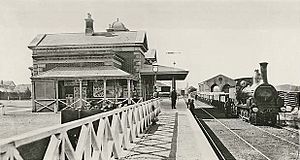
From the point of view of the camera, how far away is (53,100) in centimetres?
2314

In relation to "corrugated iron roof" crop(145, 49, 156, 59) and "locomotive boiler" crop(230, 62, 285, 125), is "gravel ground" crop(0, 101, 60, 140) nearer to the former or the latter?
"locomotive boiler" crop(230, 62, 285, 125)

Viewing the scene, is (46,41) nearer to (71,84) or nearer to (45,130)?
(71,84)

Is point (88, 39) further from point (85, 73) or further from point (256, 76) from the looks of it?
point (256, 76)

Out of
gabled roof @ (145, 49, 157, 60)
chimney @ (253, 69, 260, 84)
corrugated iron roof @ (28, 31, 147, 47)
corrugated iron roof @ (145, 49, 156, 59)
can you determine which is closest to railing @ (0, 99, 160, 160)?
chimney @ (253, 69, 260, 84)

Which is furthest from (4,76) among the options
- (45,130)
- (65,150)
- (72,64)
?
(72,64)

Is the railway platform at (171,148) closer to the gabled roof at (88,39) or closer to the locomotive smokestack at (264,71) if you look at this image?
the locomotive smokestack at (264,71)

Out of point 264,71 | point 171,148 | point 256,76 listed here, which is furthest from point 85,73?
point 171,148

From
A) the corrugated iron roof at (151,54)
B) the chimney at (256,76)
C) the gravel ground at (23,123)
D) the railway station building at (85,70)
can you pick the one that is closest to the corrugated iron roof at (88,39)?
the railway station building at (85,70)

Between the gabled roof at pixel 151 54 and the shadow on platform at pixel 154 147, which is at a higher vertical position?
the gabled roof at pixel 151 54

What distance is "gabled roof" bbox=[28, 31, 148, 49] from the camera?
27.2m

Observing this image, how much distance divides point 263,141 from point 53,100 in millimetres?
15668

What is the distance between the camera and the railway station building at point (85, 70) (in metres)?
22.0

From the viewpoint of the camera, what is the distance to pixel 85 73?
73.3 ft

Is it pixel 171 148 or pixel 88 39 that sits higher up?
pixel 88 39
